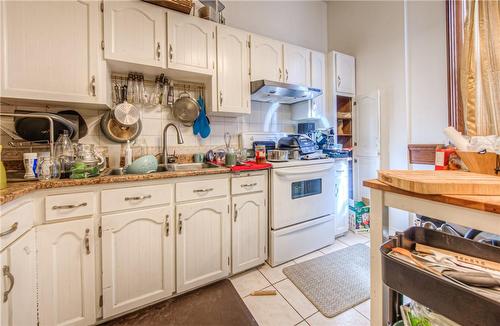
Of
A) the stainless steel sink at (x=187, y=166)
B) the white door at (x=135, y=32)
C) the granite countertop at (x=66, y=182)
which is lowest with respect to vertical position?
the granite countertop at (x=66, y=182)

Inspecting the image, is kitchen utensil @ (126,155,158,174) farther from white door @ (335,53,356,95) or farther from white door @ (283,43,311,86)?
white door @ (335,53,356,95)

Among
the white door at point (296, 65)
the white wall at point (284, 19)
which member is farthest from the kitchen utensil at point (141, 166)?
the white wall at point (284, 19)

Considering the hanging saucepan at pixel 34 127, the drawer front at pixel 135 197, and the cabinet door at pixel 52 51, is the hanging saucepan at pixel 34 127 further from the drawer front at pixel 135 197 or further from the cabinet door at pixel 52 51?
the drawer front at pixel 135 197

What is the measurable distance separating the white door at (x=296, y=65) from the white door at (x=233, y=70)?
1.64 ft

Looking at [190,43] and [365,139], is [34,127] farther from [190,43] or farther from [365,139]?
[365,139]

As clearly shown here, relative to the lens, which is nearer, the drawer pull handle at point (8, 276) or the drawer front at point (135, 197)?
Answer: the drawer pull handle at point (8, 276)

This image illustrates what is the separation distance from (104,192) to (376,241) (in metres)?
1.45

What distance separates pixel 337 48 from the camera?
303 centimetres

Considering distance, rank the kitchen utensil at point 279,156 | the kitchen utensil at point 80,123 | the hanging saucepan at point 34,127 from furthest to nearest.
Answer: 1. the kitchen utensil at point 279,156
2. the kitchen utensil at point 80,123
3. the hanging saucepan at point 34,127

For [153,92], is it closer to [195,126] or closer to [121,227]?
[195,126]

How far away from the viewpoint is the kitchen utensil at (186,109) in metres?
2.02

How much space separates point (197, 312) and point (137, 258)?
536 mm

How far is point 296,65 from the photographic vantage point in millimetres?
2398

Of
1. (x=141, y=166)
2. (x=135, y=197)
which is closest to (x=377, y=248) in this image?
(x=135, y=197)
